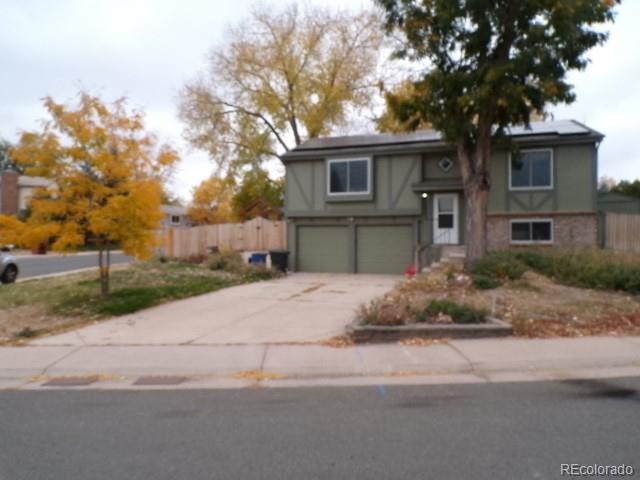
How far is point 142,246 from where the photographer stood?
450 inches

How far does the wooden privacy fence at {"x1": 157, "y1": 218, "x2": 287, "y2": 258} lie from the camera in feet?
78.3

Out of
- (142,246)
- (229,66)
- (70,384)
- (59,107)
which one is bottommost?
(70,384)

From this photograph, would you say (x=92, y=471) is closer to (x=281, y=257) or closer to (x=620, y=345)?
(x=620, y=345)

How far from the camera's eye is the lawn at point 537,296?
873 centimetres

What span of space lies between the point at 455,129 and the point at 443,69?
1.81m

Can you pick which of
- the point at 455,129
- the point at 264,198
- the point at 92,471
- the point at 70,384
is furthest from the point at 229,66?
the point at 92,471

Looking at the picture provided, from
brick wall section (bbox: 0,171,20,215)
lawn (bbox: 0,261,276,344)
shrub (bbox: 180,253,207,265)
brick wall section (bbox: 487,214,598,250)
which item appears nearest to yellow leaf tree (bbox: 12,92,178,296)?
lawn (bbox: 0,261,276,344)

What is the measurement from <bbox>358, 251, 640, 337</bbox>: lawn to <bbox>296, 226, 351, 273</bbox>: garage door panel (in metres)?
7.56

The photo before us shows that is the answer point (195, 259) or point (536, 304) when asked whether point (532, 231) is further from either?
point (195, 259)

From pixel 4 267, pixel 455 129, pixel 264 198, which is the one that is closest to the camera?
pixel 455 129

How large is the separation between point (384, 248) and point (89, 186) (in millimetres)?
12718

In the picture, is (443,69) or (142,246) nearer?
(142,246)

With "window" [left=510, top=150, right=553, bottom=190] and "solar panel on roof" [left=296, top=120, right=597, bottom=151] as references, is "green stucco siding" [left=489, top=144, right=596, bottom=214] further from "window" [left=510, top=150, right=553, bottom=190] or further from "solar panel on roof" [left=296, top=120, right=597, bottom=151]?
"solar panel on roof" [left=296, top=120, right=597, bottom=151]

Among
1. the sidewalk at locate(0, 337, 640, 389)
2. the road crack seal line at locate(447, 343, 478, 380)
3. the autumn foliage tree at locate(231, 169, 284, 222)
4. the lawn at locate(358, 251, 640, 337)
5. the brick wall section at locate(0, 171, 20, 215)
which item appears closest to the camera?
the sidewalk at locate(0, 337, 640, 389)
